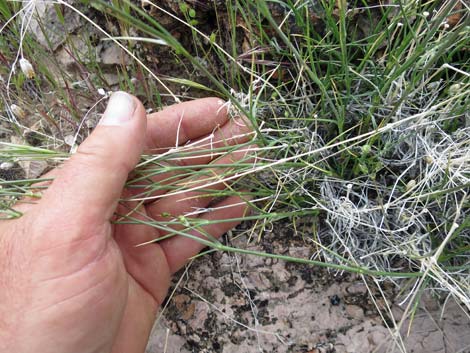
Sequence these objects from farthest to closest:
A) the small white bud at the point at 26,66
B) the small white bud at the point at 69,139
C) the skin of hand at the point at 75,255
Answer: the small white bud at the point at 69,139, the small white bud at the point at 26,66, the skin of hand at the point at 75,255

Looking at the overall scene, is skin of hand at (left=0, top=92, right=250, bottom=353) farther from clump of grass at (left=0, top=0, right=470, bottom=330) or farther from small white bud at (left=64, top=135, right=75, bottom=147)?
small white bud at (left=64, top=135, right=75, bottom=147)

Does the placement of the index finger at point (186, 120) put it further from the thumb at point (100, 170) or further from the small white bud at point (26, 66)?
the small white bud at point (26, 66)

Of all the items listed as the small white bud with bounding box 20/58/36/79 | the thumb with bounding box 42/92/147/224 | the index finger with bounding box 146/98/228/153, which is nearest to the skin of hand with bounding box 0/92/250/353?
the thumb with bounding box 42/92/147/224

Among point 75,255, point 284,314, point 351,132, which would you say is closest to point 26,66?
point 75,255

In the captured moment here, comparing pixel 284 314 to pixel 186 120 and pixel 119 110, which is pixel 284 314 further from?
pixel 119 110

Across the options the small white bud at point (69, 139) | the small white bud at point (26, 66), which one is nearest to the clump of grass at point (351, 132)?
the small white bud at point (26, 66)

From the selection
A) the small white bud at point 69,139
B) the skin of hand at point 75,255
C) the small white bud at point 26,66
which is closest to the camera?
the skin of hand at point 75,255

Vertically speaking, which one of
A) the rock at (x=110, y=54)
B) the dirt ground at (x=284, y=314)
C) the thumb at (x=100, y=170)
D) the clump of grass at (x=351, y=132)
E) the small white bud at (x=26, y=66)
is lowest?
the dirt ground at (x=284, y=314)
